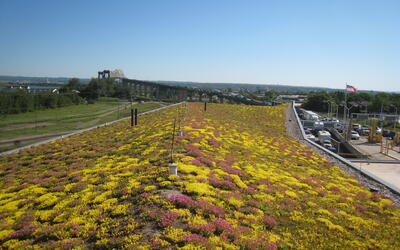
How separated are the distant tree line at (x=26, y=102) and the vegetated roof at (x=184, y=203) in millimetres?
41473

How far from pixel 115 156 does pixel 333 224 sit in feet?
51.2

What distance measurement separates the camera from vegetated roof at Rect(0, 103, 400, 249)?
9359 mm

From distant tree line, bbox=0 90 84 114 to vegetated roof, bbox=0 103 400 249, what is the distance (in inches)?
1633

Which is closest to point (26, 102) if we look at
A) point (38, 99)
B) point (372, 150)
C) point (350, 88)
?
point (38, 99)

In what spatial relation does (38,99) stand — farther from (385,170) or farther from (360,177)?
(385,170)

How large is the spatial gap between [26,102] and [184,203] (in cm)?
6542

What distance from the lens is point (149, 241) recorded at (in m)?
8.54

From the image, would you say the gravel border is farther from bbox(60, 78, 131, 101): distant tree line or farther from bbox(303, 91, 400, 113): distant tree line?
bbox(60, 78, 131, 101): distant tree line

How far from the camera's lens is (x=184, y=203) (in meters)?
11.1

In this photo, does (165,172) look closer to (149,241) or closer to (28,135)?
(149,241)

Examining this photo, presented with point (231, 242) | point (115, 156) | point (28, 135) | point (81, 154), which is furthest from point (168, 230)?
point (28, 135)

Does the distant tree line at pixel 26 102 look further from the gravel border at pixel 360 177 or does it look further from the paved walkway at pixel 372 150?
the paved walkway at pixel 372 150

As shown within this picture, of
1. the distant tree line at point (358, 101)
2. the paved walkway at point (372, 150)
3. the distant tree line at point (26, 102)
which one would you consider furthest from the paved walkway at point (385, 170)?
the distant tree line at point (358, 101)

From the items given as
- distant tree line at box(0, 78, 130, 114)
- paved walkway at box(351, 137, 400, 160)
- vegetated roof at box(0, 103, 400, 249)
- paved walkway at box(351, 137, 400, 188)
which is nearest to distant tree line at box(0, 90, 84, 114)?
distant tree line at box(0, 78, 130, 114)
